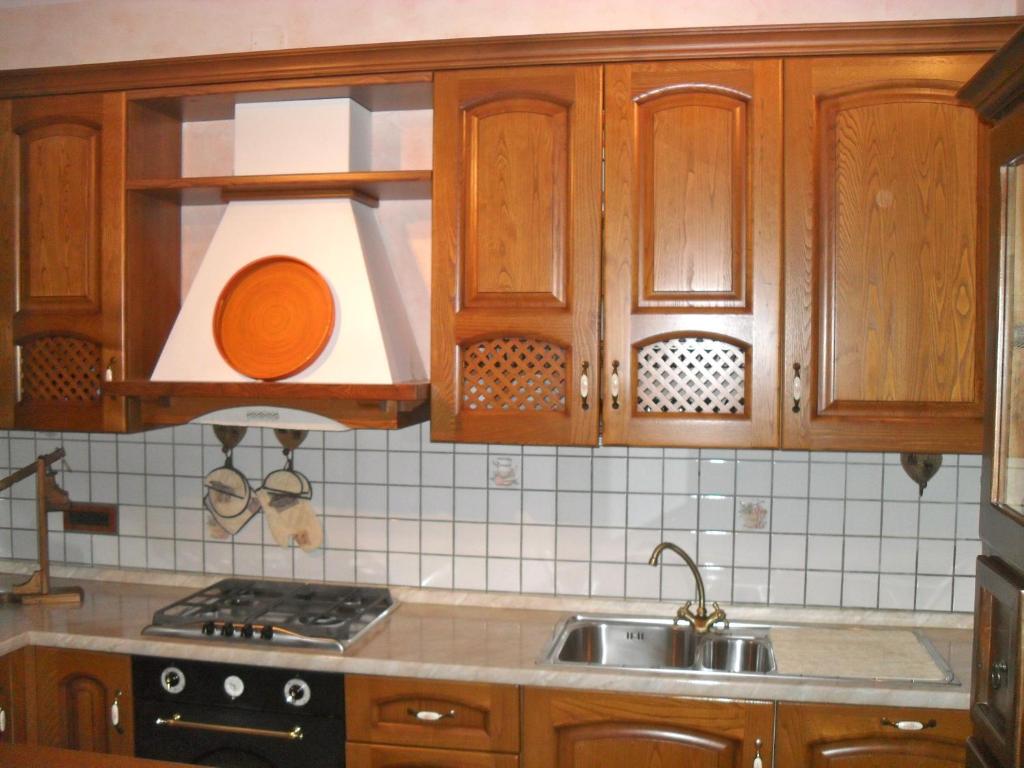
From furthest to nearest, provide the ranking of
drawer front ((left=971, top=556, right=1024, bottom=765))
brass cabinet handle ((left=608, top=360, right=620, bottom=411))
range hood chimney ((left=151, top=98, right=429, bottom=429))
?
range hood chimney ((left=151, top=98, right=429, bottom=429))
brass cabinet handle ((left=608, top=360, right=620, bottom=411))
drawer front ((left=971, top=556, right=1024, bottom=765))

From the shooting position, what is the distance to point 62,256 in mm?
2389

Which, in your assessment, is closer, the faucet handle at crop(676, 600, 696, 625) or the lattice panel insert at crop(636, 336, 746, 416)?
the lattice panel insert at crop(636, 336, 746, 416)

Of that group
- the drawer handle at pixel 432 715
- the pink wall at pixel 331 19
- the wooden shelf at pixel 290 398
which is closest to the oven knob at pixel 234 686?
the drawer handle at pixel 432 715

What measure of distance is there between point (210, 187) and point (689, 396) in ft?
4.46

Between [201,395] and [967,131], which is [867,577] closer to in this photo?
[967,131]

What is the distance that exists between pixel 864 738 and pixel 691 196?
1262mm

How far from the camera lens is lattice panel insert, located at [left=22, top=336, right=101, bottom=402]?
2387 mm

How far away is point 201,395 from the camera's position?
2211 millimetres

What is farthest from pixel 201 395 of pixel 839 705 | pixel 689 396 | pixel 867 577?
pixel 867 577

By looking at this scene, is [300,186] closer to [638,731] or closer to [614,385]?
[614,385]

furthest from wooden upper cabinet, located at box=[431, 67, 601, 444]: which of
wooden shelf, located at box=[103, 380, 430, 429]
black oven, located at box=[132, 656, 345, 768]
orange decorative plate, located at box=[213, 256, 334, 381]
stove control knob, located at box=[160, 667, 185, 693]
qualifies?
stove control knob, located at box=[160, 667, 185, 693]

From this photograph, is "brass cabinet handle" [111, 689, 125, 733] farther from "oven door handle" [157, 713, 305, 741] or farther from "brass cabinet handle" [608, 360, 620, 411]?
"brass cabinet handle" [608, 360, 620, 411]

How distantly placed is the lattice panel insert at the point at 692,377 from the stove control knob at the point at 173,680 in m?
1.29

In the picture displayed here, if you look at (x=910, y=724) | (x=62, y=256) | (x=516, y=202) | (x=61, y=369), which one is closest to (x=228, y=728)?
(x=61, y=369)
